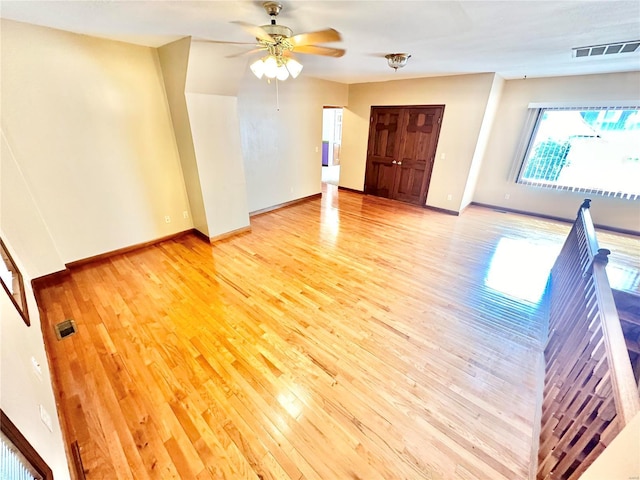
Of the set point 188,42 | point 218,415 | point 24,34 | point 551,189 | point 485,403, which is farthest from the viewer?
point 551,189

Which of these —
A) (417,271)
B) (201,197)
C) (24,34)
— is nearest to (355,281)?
(417,271)

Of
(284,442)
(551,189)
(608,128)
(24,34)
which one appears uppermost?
(24,34)

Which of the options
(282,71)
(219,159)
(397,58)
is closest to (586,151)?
(397,58)

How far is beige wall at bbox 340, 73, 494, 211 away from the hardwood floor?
1.99 metres

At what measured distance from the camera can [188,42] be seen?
2574 millimetres

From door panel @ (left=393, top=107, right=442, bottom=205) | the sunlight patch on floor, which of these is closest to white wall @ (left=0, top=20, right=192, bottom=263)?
door panel @ (left=393, top=107, right=442, bottom=205)

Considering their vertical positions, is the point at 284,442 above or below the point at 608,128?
below

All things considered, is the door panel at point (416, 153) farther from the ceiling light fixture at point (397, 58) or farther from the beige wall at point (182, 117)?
the beige wall at point (182, 117)

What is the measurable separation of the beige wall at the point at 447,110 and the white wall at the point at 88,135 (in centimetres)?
418

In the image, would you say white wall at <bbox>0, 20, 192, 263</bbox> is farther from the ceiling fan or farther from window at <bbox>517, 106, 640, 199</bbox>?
window at <bbox>517, 106, 640, 199</bbox>

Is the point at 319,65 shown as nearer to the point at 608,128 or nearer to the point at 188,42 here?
the point at 188,42

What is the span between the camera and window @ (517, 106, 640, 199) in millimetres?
4273

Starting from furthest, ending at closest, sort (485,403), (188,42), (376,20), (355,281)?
1. (355,281)
2. (188,42)
3. (376,20)
4. (485,403)

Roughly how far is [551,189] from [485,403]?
5.14 metres
